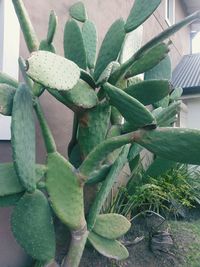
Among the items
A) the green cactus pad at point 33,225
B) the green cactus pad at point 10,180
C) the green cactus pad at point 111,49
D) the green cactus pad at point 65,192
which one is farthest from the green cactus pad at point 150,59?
the green cactus pad at point 33,225

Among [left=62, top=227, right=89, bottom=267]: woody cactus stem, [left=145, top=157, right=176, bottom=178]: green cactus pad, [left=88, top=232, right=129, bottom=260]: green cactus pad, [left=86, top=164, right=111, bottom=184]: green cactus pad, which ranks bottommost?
[left=88, top=232, right=129, bottom=260]: green cactus pad

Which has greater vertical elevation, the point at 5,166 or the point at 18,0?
the point at 18,0

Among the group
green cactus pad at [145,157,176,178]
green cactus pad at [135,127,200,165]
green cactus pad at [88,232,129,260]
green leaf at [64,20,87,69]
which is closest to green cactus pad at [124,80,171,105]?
green cactus pad at [135,127,200,165]

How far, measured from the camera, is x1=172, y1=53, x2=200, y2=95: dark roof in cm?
866

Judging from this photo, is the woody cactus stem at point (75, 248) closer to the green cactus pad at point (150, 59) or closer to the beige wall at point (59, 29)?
the beige wall at point (59, 29)

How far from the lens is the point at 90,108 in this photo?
2.57 m

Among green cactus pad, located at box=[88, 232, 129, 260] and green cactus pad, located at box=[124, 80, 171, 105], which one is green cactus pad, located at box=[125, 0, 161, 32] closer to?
green cactus pad, located at box=[124, 80, 171, 105]

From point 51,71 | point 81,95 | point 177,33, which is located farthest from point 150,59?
point 177,33

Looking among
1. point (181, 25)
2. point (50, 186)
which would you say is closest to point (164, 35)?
point (181, 25)

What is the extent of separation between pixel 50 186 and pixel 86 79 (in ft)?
2.72

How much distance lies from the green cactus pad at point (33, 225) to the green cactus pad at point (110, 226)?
547 millimetres

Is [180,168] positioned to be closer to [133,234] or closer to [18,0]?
[133,234]

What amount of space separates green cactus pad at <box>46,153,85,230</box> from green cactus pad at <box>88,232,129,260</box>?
0.39 metres

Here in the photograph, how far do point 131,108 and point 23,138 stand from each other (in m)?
0.70
